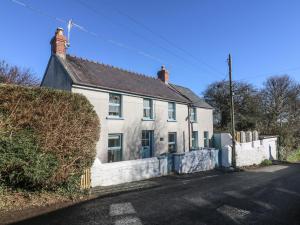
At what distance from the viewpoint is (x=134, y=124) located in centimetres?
1838

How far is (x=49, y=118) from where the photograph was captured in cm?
992

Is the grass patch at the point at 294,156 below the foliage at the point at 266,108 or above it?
below

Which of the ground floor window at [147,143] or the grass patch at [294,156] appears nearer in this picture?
the ground floor window at [147,143]

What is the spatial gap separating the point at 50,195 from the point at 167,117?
13254mm

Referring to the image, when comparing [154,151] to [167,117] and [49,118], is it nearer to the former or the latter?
[167,117]

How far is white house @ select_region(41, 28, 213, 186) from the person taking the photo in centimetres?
1609

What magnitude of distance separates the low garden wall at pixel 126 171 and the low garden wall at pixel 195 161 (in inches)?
43.1

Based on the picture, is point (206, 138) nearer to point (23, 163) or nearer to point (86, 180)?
point (86, 180)

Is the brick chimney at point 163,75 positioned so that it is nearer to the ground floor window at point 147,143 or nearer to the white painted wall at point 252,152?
the ground floor window at point 147,143

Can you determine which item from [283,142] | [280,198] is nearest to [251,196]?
[280,198]

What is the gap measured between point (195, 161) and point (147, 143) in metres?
3.79

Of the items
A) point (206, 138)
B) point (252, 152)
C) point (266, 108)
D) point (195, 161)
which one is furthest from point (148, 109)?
point (266, 108)

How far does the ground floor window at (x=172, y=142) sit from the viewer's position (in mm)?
21656

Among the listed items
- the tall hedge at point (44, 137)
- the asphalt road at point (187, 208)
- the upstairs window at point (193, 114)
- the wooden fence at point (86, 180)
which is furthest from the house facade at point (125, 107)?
the asphalt road at point (187, 208)
